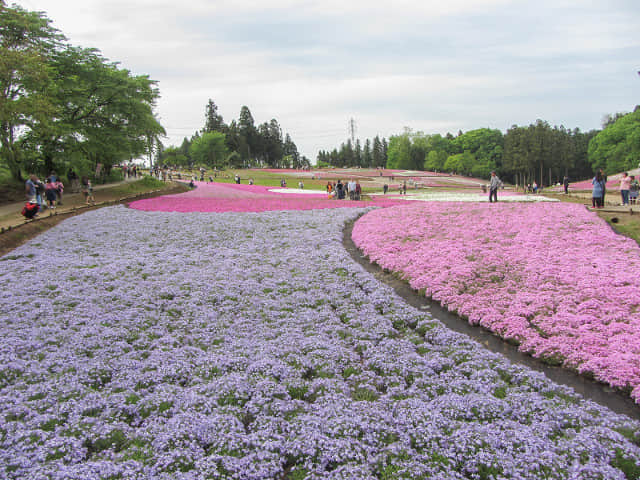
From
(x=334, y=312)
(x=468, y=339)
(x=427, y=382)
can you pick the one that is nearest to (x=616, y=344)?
(x=468, y=339)

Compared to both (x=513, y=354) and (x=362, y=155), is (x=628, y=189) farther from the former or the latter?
(x=362, y=155)

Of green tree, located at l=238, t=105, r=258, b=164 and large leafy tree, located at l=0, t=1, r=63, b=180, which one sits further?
green tree, located at l=238, t=105, r=258, b=164

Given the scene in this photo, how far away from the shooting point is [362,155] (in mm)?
162875

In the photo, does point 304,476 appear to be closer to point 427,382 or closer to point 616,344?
point 427,382

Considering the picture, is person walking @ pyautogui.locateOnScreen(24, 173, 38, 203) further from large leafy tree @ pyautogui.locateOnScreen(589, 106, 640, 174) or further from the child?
large leafy tree @ pyautogui.locateOnScreen(589, 106, 640, 174)

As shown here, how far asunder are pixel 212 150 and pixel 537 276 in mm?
113419

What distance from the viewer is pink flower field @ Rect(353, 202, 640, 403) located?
7643mm

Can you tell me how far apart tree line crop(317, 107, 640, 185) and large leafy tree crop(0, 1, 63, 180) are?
80.8m

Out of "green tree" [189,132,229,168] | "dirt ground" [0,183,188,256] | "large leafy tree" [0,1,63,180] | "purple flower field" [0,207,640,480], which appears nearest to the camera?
"purple flower field" [0,207,640,480]

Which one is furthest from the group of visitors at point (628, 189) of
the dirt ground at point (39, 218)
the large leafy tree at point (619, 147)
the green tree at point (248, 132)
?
the green tree at point (248, 132)

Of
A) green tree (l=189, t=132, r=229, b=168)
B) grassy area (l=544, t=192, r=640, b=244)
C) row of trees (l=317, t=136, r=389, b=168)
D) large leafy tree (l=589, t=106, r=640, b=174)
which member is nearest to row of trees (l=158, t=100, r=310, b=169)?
green tree (l=189, t=132, r=229, b=168)

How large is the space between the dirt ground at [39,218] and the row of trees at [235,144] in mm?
82621

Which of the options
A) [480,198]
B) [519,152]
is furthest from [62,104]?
[519,152]

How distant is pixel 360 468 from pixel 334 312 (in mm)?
5075
